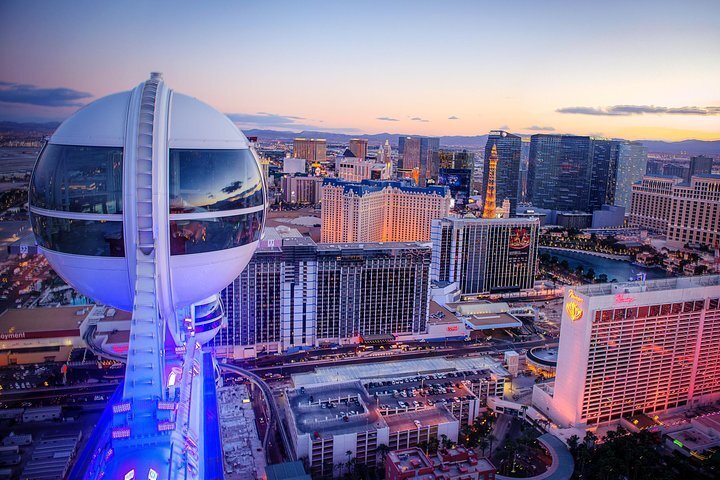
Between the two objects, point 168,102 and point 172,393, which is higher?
point 168,102

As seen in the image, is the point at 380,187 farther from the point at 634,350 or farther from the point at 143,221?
the point at 143,221

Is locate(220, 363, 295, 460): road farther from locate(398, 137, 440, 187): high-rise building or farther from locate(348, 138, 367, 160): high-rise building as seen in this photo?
locate(348, 138, 367, 160): high-rise building

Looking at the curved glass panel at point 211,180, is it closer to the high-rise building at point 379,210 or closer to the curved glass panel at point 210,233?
the curved glass panel at point 210,233

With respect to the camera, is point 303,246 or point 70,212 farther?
point 303,246

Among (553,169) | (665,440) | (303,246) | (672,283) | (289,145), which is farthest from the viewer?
(289,145)

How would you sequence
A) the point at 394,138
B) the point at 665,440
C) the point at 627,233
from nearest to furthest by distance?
the point at 665,440, the point at 627,233, the point at 394,138

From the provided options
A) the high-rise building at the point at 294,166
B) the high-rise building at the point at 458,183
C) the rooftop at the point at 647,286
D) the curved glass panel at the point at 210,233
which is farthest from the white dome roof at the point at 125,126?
the high-rise building at the point at 294,166

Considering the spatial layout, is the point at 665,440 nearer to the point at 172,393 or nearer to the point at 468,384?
the point at 468,384

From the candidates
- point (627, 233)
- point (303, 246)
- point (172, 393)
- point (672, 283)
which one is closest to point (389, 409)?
point (303, 246)
